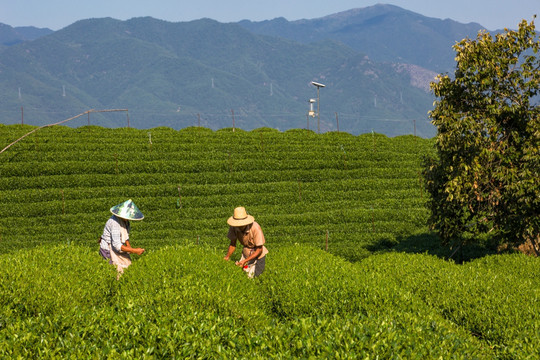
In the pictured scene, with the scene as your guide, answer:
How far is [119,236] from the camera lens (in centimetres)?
1411

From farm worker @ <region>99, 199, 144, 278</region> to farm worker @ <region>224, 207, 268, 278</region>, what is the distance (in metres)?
2.71

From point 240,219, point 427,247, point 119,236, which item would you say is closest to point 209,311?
point 240,219

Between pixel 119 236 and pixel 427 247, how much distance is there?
55.1 feet

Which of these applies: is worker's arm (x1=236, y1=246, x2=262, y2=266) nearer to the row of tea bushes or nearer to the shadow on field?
the row of tea bushes

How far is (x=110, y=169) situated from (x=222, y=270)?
2731cm

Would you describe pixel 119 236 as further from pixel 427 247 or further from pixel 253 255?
pixel 427 247

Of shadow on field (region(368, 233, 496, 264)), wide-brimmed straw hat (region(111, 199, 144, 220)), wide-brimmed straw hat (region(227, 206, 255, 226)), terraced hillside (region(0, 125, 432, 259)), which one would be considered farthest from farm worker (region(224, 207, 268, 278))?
shadow on field (region(368, 233, 496, 264))

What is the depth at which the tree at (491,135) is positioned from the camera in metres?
17.3

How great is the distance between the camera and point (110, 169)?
1497 inches

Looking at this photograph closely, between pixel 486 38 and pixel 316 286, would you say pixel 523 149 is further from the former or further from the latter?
pixel 316 286

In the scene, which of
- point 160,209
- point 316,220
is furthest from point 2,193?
point 316,220

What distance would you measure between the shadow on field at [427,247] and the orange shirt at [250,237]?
11.2m

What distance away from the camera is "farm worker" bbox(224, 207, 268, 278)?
1417 centimetres

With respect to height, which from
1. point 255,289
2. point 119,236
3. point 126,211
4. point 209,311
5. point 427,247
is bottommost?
point 427,247
